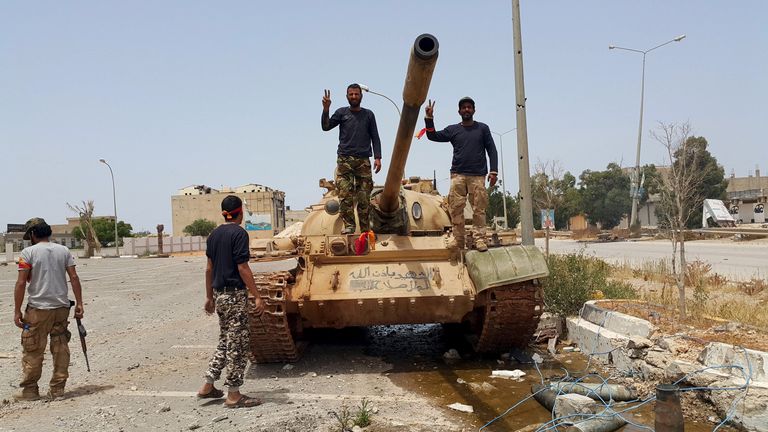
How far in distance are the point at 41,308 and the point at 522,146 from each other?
7122mm

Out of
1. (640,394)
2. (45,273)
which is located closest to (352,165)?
(45,273)

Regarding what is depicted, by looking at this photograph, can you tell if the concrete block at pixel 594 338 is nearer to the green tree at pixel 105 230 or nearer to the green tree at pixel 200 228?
the green tree at pixel 200 228

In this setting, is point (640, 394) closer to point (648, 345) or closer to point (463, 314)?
point (648, 345)

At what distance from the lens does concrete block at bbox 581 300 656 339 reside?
6.61m

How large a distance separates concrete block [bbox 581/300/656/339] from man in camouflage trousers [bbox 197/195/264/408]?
408 centimetres

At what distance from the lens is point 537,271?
6.59 metres

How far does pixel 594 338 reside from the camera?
7250 mm

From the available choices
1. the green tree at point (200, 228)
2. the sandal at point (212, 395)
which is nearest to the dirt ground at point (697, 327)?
the sandal at point (212, 395)

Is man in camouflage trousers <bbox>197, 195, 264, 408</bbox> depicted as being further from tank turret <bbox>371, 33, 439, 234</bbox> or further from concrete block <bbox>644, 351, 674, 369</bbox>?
concrete block <bbox>644, 351, 674, 369</bbox>

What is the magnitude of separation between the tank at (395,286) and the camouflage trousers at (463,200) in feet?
0.87

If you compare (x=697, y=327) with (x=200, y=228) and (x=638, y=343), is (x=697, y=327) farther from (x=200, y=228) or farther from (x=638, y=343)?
(x=200, y=228)

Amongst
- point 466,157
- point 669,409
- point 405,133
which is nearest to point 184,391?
point 405,133

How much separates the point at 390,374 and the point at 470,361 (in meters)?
1.11

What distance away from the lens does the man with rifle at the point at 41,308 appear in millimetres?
5887
